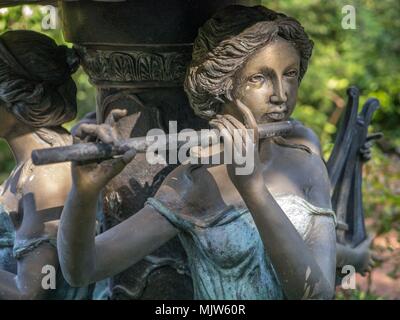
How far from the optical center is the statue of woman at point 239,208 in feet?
9.48

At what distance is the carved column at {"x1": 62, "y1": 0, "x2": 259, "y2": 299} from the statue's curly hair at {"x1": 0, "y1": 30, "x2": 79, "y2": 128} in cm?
9

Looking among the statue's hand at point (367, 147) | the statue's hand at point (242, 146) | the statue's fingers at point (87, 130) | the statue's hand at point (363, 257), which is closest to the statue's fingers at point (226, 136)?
the statue's hand at point (242, 146)

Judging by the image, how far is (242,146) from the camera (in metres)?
2.70

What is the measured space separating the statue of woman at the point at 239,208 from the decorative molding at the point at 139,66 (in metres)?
0.24

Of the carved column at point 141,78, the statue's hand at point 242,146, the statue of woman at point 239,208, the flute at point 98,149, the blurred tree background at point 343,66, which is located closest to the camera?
the flute at point 98,149

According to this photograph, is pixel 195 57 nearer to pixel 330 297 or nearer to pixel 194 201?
pixel 194 201

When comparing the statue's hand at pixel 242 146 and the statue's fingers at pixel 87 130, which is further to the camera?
the statue's hand at pixel 242 146

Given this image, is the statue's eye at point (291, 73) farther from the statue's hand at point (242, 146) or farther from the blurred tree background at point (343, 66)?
the blurred tree background at point (343, 66)

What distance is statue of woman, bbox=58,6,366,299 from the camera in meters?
2.89

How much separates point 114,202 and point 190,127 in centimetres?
40

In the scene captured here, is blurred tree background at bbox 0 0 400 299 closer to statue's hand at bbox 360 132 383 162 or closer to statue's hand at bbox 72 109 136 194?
statue's hand at bbox 360 132 383 162

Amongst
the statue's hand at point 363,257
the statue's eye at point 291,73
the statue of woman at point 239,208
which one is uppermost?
the statue's eye at point 291,73

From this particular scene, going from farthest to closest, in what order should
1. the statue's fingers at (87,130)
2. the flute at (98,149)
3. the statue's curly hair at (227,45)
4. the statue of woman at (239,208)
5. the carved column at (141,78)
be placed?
the carved column at (141,78), the statue's curly hair at (227,45), the statue of woman at (239,208), the statue's fingers at (87,130), the flute at (98,149)

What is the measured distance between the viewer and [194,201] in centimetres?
312
